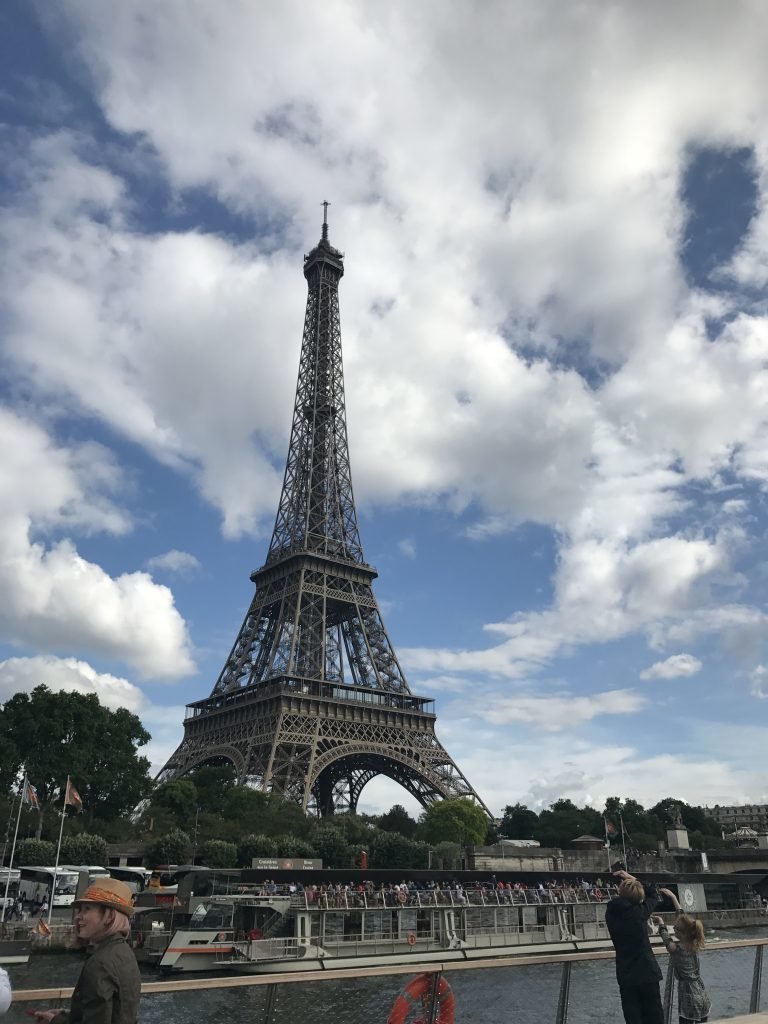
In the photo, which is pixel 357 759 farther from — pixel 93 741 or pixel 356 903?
pixel 356 903

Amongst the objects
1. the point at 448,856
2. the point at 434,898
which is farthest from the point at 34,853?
the point at 448,856

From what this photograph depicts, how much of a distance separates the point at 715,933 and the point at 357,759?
3202cm

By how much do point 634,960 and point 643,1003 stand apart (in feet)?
1.38

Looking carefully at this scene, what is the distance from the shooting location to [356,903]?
3512cm

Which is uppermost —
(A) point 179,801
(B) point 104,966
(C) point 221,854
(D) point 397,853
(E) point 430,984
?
(A) point 179,801

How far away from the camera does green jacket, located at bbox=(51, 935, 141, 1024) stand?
4.80m

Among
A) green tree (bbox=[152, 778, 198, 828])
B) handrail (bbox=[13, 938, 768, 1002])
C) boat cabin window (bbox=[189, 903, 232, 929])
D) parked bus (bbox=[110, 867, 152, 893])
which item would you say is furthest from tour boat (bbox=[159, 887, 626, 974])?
green tree (bbox=[152, 778, 198, 828])

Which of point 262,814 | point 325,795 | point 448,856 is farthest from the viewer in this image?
point 325,795

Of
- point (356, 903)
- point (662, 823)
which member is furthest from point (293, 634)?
point (662, 823)

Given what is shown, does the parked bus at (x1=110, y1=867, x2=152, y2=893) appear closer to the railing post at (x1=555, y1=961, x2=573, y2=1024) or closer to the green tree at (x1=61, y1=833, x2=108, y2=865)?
the green tree at (x1=61, y1=833, x2=108, y2=865)

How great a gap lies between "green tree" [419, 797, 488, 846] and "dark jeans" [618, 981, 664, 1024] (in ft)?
187

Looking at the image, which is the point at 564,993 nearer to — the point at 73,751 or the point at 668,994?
the point at 668,994

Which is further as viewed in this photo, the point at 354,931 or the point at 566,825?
the point at 566,825

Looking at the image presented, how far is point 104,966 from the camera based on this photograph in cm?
486
